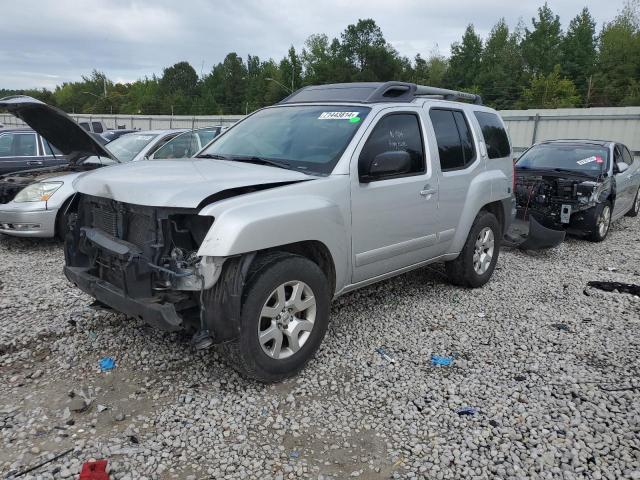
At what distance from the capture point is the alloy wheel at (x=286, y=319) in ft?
11.1

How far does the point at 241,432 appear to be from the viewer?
3033 mm

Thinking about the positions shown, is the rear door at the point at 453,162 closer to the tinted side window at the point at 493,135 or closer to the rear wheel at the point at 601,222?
the tinted side window at the point at 493,135

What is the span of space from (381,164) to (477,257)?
90.6 inches

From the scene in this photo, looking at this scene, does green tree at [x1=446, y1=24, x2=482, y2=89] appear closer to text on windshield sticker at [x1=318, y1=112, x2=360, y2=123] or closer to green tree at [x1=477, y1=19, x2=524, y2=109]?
green tree at [x1=477, y1=19, x2=524, y2=109]

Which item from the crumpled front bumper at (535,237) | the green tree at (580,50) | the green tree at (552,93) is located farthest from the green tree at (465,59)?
the crumpled front bumper at (535,237)

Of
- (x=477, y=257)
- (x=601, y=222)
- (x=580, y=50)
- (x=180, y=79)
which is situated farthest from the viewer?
(x=180, y=79)

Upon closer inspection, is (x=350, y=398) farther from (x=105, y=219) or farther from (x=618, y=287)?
(x=618, y=287)

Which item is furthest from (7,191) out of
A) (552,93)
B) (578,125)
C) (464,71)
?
(464,71)

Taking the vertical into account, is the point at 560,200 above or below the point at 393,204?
below

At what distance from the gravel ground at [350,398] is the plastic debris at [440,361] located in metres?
0.04

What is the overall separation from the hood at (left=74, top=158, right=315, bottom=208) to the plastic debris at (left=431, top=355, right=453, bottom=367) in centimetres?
170

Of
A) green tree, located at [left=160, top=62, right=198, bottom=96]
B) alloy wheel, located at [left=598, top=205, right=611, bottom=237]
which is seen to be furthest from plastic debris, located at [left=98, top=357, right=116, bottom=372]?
green tree, located at [left=160, top=62, right=198, bottom=96]

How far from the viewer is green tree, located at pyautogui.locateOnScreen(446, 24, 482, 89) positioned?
6369cm

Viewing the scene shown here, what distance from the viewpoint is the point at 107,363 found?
12.3 ft
